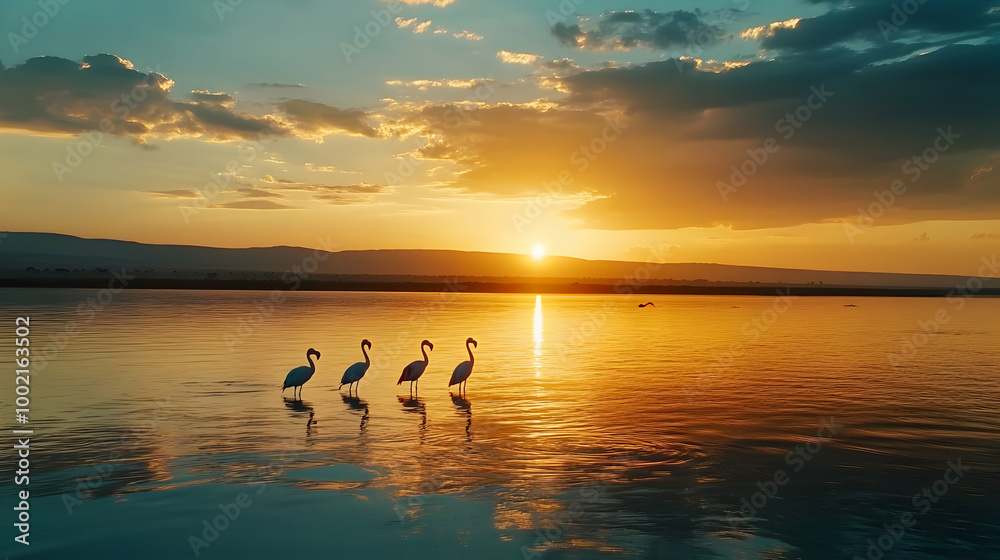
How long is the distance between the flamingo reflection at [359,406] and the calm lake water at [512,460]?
3.1 inches

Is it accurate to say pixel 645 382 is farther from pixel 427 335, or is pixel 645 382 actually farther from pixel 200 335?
pixel 200 335

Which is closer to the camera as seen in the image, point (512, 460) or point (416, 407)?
point (512, 460)

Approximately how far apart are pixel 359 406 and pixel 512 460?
648 centimetres

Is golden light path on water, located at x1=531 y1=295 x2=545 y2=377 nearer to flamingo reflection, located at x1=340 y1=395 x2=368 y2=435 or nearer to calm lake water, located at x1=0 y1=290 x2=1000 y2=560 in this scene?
calm lake water, located at x1=0 y1=290 x2=1000 y2=560

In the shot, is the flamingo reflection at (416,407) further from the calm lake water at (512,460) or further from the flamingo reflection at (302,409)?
the flamingo reflection at (302,409)

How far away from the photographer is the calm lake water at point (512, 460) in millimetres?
8625

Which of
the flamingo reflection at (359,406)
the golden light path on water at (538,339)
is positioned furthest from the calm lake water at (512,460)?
the golden light path on water at (538,339)

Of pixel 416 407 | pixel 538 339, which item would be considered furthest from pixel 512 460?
pixel 538 339

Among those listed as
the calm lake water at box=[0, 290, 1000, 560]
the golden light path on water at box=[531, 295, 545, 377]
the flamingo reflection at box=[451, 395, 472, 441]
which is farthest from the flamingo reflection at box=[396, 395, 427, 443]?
the golden light path on water at box=[531, 295, 545, 377]

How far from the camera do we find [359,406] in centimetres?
1723

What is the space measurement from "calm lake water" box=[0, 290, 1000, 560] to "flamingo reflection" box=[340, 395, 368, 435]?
0.26ft

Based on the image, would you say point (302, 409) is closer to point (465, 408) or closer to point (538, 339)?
point (465, 408)

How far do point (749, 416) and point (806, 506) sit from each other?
6390mm

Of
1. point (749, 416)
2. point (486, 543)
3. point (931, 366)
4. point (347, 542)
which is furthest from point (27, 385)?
point (931, 366)
